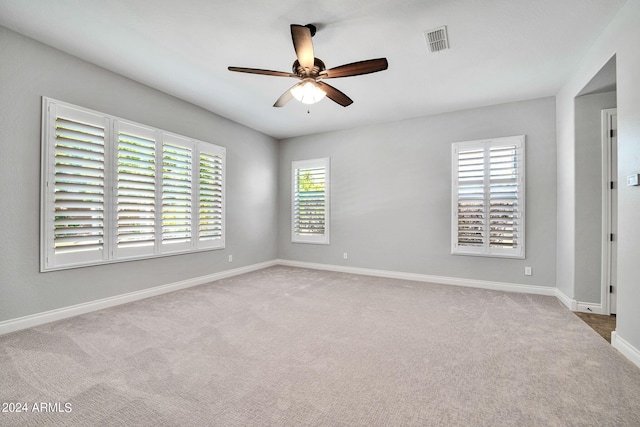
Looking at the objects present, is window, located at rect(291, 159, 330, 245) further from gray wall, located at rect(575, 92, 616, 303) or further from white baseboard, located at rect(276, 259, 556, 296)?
gray wall, located at rect(575, 92, 616, 303)

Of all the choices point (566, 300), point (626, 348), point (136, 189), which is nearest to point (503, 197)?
point (566, 300)

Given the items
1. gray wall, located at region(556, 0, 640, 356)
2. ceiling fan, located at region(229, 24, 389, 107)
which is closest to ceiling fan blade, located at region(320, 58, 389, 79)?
ceiling fan, located at region(229, 24, 389, 107)

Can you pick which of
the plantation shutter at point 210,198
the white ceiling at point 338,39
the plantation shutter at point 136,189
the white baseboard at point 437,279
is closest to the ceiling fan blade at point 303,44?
the white ceiling at point 338,39

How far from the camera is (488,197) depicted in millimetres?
4203

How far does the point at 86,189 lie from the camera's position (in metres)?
3.09

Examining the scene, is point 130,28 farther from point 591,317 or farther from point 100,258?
point 591,317

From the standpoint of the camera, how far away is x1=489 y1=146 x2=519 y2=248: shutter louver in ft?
13.4

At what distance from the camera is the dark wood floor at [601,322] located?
8.82 ft

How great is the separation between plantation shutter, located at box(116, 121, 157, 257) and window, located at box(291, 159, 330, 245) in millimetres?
2880

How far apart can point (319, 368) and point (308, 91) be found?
2.41 metres

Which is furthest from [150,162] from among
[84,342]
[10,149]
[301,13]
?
[301,13]

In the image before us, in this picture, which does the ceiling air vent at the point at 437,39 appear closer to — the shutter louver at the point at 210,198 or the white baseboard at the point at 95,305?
the shutter louver at the point at 210,198

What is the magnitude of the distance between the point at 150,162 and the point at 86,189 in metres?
0.86

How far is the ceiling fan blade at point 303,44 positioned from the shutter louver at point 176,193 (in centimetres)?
270
